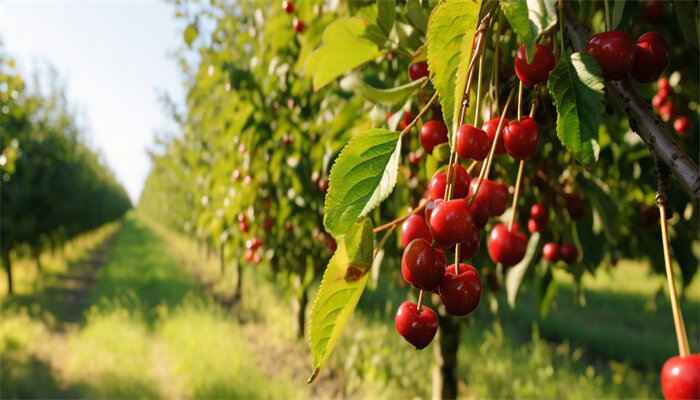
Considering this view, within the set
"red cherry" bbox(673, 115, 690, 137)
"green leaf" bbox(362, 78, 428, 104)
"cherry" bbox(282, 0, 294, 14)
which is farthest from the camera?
"cherry" bbox(282, 0, 294, 14)

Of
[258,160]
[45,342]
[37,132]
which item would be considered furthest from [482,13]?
[37,132]

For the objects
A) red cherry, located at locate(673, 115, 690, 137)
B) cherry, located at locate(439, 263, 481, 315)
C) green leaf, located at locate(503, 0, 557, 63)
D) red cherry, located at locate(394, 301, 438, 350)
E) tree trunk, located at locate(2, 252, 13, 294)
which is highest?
green leaf, located at locate(503, 0, 557, 63)

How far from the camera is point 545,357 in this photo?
4.98m

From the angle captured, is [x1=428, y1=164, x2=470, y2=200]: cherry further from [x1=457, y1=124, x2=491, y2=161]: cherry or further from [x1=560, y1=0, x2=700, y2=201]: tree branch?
[x1=560, y1=0, x2=700, y2=201]: tree branch

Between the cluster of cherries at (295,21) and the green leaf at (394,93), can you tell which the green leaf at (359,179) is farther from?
the cluster of cherries at (295,21)

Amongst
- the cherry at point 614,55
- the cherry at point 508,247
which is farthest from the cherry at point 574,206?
the cherry at point 614,55

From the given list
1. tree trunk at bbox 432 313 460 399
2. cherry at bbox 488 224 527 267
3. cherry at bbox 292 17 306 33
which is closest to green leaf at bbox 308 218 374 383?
cherry at bbox 488 224 527 267

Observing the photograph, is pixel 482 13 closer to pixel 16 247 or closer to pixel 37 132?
pixel 16 247

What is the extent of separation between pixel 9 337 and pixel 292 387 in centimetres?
428

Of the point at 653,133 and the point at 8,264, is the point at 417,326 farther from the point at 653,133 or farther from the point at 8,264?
the point at 8,264

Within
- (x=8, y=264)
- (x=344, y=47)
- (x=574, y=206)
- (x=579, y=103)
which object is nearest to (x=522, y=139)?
(x=579, y=103)

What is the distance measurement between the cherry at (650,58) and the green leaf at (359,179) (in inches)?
13.0

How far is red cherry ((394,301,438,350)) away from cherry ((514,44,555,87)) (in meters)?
0.29

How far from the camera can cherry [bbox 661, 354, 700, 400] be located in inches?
12.4
